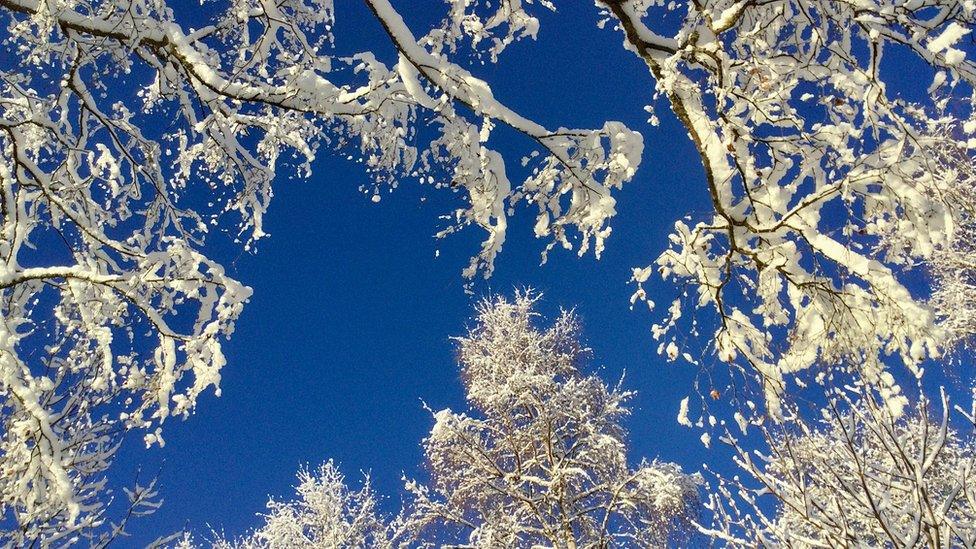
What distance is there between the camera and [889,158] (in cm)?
222

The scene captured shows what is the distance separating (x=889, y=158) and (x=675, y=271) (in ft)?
3.19

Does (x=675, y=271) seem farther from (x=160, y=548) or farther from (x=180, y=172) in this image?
(x=160, y=548)

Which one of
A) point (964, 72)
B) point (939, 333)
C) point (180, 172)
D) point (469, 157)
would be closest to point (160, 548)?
point (180, 172)

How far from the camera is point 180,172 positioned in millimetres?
3803

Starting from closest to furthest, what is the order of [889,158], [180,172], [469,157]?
[889,158] → [469,157] → [180,172]

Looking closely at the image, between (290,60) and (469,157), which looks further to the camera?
(290,60)

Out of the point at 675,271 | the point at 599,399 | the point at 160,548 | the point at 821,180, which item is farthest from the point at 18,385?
the point at 599,399

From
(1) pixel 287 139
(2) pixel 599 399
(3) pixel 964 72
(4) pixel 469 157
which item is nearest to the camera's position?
(3) pixel 964 72

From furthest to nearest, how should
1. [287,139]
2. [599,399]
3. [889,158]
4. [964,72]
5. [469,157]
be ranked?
[599,399], [287,139], [469,157], [889,158], [964,72]

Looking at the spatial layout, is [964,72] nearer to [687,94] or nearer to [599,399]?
[687,94]

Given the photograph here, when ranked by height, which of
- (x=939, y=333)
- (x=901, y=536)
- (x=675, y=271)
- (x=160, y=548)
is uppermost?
(x=160, y=548)

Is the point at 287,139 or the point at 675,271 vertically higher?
the point at 287,139

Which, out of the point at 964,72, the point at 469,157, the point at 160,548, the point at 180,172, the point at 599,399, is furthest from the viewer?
the point at 599,399

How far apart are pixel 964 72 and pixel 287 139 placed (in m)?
2.94
